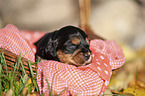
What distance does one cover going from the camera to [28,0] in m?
5.83

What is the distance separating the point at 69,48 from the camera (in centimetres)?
272

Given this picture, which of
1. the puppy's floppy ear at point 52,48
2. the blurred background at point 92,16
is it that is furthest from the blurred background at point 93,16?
the puppy's floppy ear at point 52,48

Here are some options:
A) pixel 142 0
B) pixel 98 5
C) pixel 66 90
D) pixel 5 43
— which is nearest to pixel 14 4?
pixel 98 5

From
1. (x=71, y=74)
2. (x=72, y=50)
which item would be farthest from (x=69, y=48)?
(x=71, y=74)

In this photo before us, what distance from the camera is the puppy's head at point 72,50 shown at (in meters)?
2.72

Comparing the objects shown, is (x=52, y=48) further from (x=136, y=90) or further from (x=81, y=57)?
(x=136, y=90)

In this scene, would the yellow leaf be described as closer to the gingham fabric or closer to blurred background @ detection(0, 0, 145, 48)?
the gingham fabric

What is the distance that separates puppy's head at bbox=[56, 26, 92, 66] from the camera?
2.72 m

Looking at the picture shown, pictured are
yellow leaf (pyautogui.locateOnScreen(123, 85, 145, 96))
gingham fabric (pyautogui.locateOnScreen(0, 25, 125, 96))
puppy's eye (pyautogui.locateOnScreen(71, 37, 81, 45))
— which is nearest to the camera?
gingham fabric (pyautogui.locateOnScreen(0, 25, 125, 96))

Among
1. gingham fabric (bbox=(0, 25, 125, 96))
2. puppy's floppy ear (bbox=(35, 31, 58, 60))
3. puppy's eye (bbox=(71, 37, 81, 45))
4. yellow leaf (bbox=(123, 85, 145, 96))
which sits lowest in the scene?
yellow leaf (bbox=(123, 85, 145, 96))

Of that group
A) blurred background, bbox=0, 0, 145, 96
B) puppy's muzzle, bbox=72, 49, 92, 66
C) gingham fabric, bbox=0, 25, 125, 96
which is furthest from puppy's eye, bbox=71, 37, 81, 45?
blurred background, bbox=0, 0, 145, 96

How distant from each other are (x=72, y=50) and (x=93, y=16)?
3314 mm

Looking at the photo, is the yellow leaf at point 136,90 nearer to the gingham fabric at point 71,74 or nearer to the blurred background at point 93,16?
the gingham fabric at point 71,74

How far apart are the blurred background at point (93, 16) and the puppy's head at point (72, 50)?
9.16 feet
